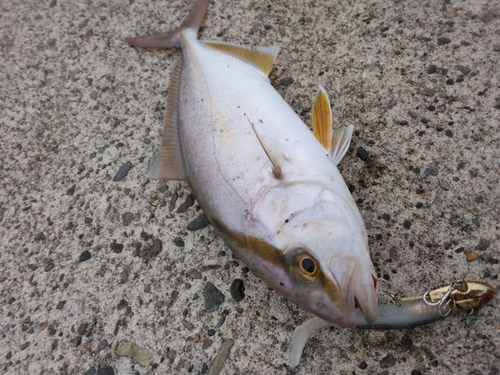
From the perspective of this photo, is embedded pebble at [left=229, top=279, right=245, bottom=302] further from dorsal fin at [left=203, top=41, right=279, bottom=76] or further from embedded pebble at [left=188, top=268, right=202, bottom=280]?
dorsal fin at [left=203, top=41, right=279, bottom=76]

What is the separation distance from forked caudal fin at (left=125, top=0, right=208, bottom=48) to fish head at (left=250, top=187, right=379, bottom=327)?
1.63 metres

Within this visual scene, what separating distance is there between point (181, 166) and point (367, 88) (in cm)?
125

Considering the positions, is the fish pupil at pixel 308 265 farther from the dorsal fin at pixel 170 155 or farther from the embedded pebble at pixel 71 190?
the embedded pebble at pixel 71 190

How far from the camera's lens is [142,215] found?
7.53ft

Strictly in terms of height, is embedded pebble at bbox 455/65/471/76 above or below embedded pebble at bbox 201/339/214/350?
above

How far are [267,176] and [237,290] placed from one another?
63cm

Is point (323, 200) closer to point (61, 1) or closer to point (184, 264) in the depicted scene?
point (184, 264)

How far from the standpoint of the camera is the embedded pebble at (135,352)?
1.92 metres

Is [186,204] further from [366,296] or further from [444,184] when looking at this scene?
[444,184]

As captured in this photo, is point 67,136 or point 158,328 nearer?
point 158,328

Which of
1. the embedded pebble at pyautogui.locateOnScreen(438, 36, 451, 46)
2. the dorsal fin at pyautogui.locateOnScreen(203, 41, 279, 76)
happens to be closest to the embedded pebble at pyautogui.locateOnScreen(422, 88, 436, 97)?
the embedded pebble at pyautogui.locateOnScreen(438, 36, 451, 46)

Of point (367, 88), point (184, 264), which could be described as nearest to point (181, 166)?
point (184, 264)

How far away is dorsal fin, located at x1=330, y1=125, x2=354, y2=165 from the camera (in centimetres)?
203

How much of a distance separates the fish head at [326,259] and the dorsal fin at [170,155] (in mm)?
743
